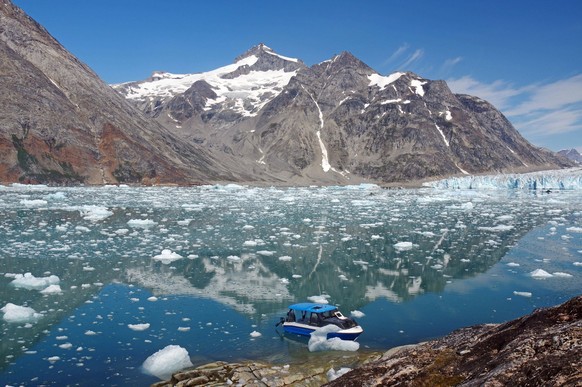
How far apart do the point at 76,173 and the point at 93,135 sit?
59.7 ft

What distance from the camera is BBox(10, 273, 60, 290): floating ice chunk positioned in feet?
68.5

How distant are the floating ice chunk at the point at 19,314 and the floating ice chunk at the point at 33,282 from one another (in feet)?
11.8

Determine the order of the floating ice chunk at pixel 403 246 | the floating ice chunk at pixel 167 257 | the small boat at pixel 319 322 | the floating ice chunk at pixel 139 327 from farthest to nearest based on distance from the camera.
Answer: the floating ice chunk at pixel 403 246
the floating ice chunk at pixel 167 257
the floating ice chunk at pixel 139 327
the small boat at pixel 319 322

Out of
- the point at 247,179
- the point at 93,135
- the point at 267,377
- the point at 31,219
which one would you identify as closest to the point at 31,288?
the point at 267,377

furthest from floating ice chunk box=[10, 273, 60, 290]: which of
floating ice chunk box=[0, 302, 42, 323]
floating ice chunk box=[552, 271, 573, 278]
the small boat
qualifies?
floating ice chunk box=[552, 271, 573, 278]

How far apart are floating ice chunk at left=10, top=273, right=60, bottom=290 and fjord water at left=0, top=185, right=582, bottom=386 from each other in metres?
0.07

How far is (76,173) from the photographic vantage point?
5290 inches

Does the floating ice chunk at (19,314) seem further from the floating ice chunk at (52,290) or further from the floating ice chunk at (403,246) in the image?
the floating ice chunk at (403,246)

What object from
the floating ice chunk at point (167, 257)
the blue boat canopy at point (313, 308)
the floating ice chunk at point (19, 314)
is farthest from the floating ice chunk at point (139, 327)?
the floating ice chunk at point (167, 257)

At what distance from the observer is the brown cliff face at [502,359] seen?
4.30 m

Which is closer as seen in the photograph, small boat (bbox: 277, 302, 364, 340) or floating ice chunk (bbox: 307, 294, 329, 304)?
small boat (bbox: 277, 302, 364, 340)

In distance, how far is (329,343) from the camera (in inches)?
596

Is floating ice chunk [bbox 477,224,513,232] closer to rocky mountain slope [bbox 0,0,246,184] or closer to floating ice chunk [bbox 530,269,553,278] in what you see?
floating ice chunk [bbox 530,269,553,278]

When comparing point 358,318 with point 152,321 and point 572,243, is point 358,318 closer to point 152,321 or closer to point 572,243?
point 152,321
